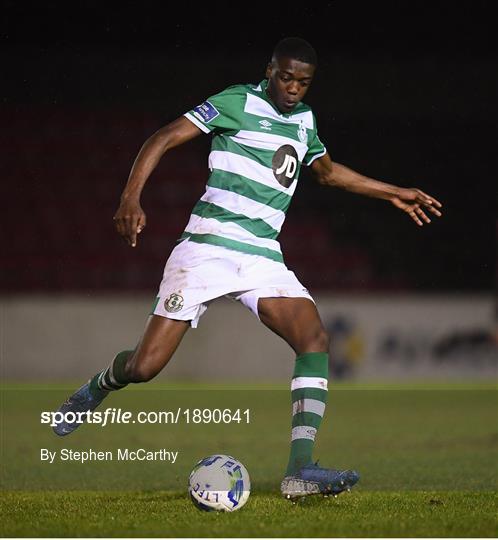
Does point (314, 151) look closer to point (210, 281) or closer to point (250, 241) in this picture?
point (250, 241)

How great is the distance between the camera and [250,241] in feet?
17.5

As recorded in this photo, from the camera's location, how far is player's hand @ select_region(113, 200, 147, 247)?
Answer: 4.72m

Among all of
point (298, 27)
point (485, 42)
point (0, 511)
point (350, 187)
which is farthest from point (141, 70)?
point (0, 511)

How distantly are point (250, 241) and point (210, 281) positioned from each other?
0.28 meters

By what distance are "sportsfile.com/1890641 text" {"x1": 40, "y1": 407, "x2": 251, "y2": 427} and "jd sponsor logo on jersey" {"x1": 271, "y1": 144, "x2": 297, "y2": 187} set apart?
16.2 ft

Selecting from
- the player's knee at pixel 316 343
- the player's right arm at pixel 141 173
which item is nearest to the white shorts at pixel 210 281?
the player's knee at pixel 316 343

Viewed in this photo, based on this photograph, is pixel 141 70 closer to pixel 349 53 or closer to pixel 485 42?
pixel 349 53

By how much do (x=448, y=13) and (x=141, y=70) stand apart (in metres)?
5.31

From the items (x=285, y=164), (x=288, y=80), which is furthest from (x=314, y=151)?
(x=288, y=80)

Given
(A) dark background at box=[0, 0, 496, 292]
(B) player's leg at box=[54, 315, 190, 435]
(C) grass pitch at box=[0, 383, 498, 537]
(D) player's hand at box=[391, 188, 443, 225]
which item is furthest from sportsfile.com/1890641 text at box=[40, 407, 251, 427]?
(A) dark background at box=[0, 0, 496, 292]

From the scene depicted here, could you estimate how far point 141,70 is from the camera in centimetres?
1897

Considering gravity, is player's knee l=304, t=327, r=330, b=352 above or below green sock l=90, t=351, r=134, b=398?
above

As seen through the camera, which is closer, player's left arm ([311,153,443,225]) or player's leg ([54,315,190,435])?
player's leg ([54,315,190,435])

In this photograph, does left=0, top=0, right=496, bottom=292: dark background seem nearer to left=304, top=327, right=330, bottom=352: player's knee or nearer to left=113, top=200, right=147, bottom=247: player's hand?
left=304, top=327, right=330, bottom=352: player's knee
